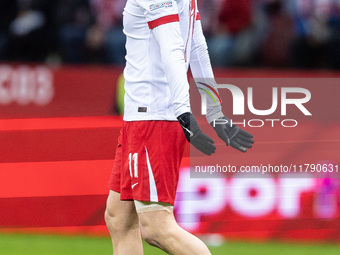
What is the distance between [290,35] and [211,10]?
1182mm

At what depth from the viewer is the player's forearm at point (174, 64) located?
3.93 metres

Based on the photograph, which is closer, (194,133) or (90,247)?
(194,133)

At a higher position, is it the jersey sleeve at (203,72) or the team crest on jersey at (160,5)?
the team crest on jersey at (160,5)

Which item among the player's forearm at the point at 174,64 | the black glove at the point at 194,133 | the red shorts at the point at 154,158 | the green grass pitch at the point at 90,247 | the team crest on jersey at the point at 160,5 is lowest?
the green grass pitch at the point at 90,247

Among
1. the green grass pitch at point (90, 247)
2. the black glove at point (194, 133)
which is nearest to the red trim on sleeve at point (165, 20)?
the black glove at point (194, 133)

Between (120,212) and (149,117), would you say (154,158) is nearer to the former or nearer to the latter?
(149,117)

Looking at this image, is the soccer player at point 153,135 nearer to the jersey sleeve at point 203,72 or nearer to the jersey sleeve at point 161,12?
the jersey sleeve at point 161,12

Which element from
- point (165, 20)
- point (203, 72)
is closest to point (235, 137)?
point (203, 72)

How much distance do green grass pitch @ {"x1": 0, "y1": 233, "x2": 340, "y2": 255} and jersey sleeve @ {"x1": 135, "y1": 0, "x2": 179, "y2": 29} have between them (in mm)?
2786

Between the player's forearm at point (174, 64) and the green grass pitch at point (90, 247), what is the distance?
266 centimetres

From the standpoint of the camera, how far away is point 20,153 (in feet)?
22.7

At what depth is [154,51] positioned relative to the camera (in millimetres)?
4160

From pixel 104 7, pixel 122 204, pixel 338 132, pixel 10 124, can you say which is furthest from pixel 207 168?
pixel 104 7

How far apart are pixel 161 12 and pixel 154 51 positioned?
0.26 m
